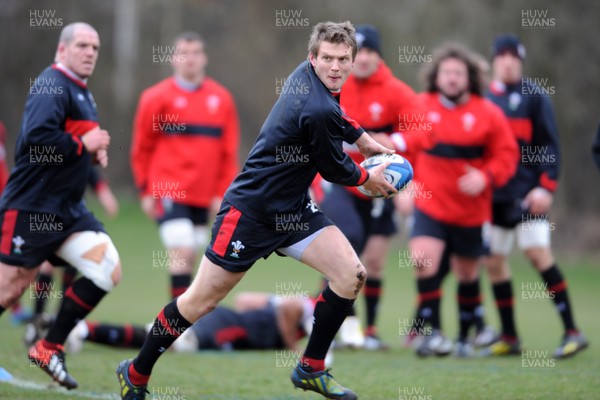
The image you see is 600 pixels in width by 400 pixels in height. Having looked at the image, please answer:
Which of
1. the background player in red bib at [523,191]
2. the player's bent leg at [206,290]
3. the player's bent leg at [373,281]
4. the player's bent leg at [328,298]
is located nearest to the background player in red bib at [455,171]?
the background player in red bib at [523,191]

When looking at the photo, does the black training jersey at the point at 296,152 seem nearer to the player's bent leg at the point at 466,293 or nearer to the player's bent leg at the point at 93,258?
the player's bent leg at the point at 93,258

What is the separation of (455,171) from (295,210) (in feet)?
10.1

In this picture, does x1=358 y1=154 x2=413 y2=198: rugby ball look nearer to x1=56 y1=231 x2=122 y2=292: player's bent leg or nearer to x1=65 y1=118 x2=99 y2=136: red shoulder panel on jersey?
x1=56 y1=231 x2=122 y2=292: player's bent leg

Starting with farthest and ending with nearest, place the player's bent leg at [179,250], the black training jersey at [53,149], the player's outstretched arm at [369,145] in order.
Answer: the player's bent leg at [179,250] < the black training jersey at [53,149] < the player's outstretched arm at [369,145]

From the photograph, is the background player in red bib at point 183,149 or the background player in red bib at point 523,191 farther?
the background player in red bib at point 183,149

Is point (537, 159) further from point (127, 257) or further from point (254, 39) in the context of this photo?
point (254, 39)

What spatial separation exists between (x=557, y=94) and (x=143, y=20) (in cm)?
1695

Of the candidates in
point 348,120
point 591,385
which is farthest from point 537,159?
point 348,120

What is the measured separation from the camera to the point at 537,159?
8.67 metres

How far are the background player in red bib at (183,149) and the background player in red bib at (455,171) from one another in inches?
91.2

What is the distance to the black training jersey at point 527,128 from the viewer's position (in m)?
8.62

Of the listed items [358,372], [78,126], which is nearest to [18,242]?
[78,126]

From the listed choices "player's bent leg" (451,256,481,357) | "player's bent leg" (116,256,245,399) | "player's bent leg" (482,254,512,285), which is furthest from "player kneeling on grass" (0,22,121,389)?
"player's bent leg" (482,254,512,285)

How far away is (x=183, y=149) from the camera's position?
9.33 m
